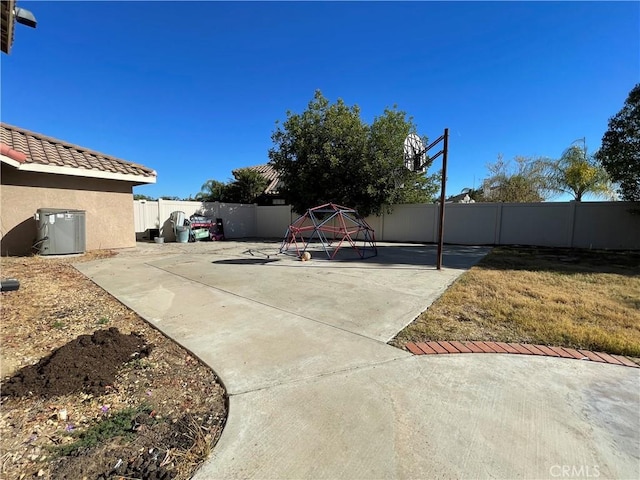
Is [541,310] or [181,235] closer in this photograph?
[541,310]

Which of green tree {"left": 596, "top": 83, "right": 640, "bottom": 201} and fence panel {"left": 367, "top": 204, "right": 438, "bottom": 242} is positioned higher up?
green tree {"left": 596, "top": 83, "right": 640, "bottom": 201}

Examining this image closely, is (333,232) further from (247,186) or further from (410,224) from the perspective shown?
(247,186)

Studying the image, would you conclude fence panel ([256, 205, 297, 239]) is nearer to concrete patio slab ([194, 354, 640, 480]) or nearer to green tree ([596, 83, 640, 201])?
green tree ([596, 83, 640, 201])

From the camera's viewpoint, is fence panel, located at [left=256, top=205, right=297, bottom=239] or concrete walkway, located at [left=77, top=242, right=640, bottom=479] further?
fence panel, located at [left=256, top=205, right=297, bottom=239]

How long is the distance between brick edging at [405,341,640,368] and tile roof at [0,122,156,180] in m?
11.0

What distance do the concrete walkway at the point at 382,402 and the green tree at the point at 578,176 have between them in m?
20.9

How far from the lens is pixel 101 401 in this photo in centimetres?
237

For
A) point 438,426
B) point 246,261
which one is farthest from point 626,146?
point 438,426

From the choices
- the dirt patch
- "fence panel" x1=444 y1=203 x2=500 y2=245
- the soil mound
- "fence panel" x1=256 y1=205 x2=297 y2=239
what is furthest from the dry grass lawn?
"fence panel" x1=256 y1=205 x2=297 y2=239

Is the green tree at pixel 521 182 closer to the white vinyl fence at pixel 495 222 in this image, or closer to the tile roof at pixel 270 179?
the white vinyl fence at pixel 495 222

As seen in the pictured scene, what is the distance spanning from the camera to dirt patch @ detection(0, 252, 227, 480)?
1.80 m

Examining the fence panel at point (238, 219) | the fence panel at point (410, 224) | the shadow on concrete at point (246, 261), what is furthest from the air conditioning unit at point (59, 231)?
the fence panel at point (410, 224)

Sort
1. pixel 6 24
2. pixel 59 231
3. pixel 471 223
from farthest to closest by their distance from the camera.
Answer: pixel 471 223 → pixel 59 231 → pixel 6 24

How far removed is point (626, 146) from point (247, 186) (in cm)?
1914
